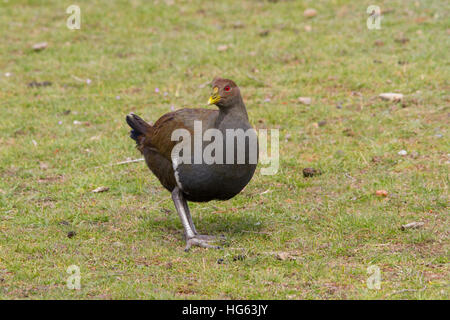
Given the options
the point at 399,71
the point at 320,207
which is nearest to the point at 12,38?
the point at 399,71

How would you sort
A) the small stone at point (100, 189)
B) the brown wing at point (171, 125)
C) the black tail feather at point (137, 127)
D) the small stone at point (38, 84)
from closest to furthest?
1. the brown wing at point (171, 125)
2. the black tail feather at point (137, 127)
3. the small stone at point (100, 189)
4. the small stone at point (38, 84)

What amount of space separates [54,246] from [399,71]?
6.41 m

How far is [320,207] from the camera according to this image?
25.1 ft

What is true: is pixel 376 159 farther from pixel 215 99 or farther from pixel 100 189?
pixel 100 189

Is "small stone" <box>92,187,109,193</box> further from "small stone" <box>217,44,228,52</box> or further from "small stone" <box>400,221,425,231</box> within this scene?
"small stone" <box>217,44,228,52</box>

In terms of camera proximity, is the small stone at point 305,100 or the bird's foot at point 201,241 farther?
the small stone at point 305,100

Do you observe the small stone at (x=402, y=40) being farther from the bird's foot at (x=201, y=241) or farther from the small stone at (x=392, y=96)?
the bird's foot at (x=201, y=241)

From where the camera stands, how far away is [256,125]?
33.2 feet

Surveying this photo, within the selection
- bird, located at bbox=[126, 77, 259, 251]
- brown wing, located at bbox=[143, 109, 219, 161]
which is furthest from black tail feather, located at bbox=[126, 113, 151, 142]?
bird, located at bbox=[126, 77, 259, 251]

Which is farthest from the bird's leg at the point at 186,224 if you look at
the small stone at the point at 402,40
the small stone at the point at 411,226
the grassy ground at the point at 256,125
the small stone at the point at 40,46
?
the small stone at the point at 40,46

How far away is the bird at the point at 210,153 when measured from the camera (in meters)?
6.48

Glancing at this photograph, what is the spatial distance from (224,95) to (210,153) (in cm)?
55

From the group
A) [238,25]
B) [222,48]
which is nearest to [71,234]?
[222,48]

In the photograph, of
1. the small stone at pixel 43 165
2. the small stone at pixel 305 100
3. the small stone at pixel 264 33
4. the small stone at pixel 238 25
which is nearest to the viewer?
the small stone at pixel 43 165
